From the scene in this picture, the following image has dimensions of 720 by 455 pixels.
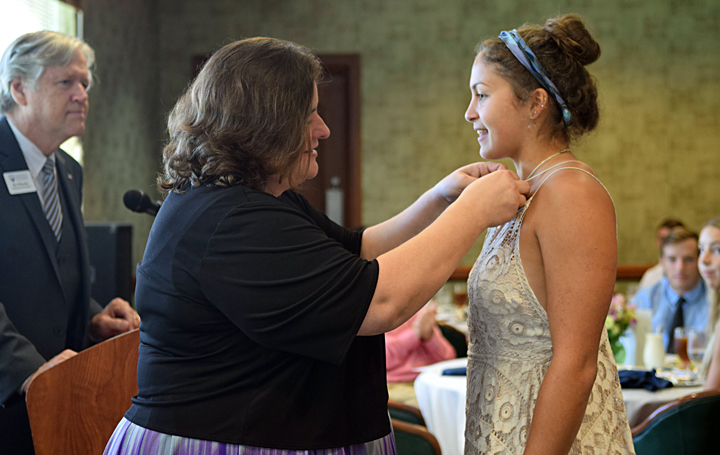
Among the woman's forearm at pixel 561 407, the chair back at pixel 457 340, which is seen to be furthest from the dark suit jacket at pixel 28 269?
the chair back at pixel 457 340

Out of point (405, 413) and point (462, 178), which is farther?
point (405, 413)

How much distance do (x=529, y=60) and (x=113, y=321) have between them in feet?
5.29

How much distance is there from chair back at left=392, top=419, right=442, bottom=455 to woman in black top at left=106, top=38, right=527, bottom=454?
0.90 m

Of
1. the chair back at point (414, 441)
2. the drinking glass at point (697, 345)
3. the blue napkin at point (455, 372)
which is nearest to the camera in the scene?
the chair back at point (414, 441)

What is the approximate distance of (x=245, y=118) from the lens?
3.83 ft

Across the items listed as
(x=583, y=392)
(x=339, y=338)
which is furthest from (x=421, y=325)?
(x=339, y=338)

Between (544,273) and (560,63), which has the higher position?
(560,63)

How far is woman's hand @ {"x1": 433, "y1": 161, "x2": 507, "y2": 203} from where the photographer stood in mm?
1566

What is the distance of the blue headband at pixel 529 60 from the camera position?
1435 millimetres

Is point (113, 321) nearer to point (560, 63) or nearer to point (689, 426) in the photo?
point (560, 63)

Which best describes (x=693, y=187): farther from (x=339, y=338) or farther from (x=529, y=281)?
(x=339, y=338)

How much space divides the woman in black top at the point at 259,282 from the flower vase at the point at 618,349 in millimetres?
2362

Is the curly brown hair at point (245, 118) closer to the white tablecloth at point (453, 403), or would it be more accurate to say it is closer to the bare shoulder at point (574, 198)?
the bare shoulder at point (574, 198)

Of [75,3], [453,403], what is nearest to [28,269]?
[453,403]
